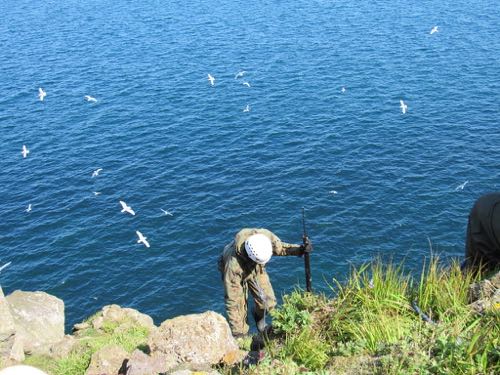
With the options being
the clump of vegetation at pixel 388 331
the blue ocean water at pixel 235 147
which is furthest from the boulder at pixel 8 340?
the blue ocean water at pixel 235 147

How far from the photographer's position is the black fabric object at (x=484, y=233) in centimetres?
856

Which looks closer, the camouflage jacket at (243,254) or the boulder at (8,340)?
the camouflage jacket at (243,254)

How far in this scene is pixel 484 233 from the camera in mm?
8906

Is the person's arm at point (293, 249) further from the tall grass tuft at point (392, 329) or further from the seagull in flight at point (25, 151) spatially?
the seagull in flight at point (25, 151)

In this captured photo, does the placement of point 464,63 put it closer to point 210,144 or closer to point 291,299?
point 210,144

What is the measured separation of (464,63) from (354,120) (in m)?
15.5

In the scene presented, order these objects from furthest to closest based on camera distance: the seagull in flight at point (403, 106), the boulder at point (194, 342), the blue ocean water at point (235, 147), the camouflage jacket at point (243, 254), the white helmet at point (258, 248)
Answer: the seagull in flight at point (403, 106), the blue ocean water at point (235, 147), the camouflage jacket at point (243, 254), the white helmet at point (258, 248), the boulder at point (194, 342)

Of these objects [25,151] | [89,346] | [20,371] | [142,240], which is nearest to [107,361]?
[89,346]

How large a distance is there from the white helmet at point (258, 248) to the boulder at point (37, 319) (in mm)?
8469

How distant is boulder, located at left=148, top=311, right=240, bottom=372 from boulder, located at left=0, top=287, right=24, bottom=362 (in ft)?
18.0

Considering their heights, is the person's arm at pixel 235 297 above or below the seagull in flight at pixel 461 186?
above

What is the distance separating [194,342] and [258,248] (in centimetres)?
227

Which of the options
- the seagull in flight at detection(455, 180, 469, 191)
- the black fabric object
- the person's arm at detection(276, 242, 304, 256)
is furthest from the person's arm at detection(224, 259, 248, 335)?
the seagull in flight at detection(455, 180, 469, 191)

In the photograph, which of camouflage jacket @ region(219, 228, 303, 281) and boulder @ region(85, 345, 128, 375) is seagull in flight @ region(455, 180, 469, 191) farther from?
boulder @ region(85, 345, 128, 375)
